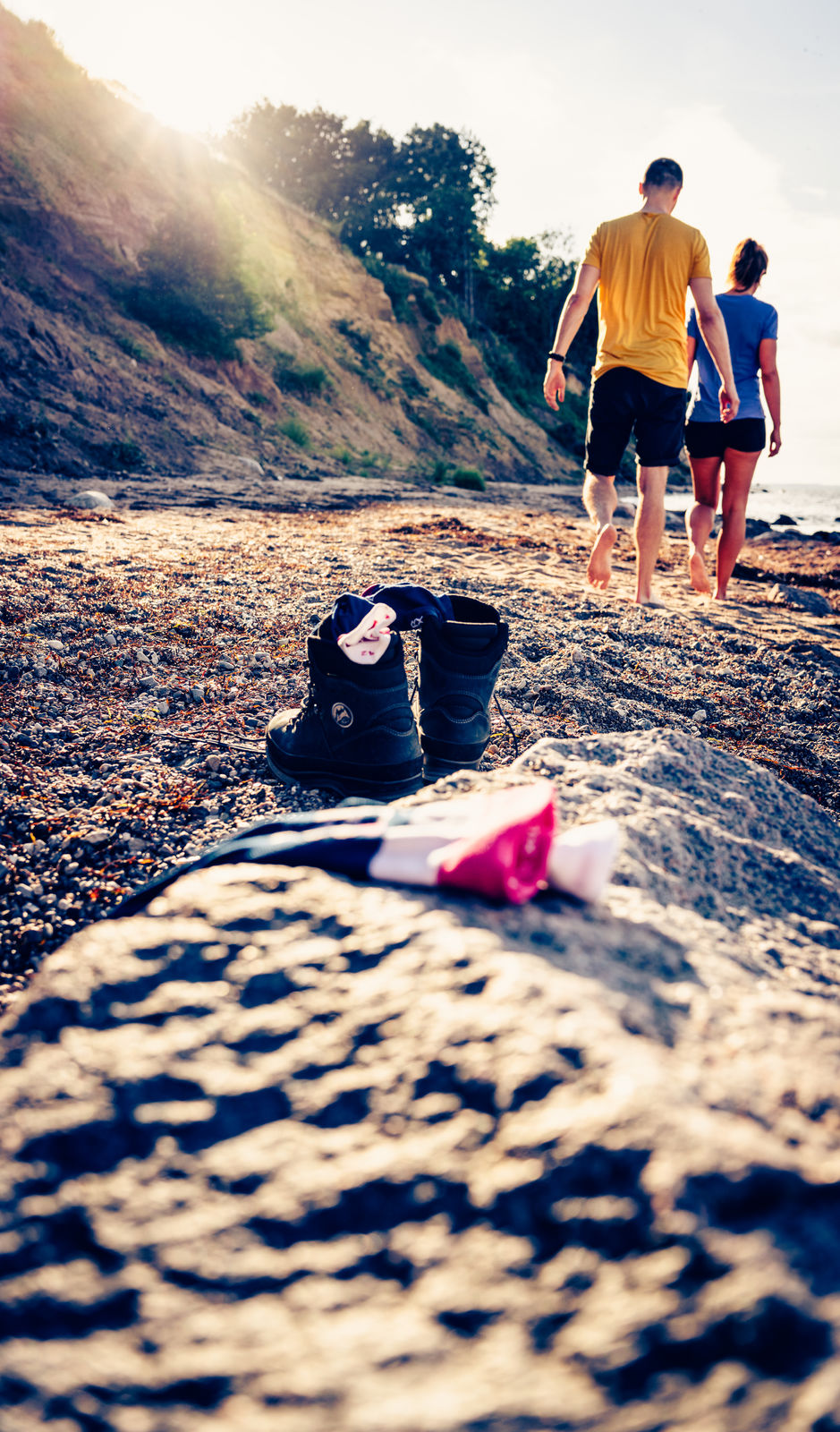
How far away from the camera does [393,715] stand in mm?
1937

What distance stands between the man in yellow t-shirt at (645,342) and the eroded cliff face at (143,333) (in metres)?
5.45

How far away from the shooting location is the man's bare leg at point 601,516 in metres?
4.38

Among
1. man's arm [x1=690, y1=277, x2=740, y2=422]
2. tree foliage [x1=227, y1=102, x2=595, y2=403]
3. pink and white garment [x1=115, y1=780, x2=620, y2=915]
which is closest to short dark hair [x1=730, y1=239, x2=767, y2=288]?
man's arm [x1=690, y1=277, x2=740, y2=422]

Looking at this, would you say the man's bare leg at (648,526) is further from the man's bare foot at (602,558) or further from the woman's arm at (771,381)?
the woman's arm at (771,381)

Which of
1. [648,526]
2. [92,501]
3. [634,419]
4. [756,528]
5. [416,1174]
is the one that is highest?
[756,528]

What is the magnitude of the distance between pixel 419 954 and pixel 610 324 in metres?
A: 4.24

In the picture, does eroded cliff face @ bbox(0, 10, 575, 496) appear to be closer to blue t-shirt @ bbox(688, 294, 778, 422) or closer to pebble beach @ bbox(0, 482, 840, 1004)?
pebble beach @ bbox(0, 482, 840, 1004)

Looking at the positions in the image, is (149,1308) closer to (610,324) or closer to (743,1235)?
(743,1235)

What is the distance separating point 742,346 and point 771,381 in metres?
0.27

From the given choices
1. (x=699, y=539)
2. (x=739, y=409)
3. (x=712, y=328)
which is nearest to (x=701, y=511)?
(x=699, y=539)

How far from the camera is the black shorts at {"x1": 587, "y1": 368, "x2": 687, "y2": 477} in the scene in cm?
418

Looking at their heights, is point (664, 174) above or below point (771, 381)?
above

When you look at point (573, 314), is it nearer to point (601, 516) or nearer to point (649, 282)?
point (649, 282)

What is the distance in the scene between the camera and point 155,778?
2057 mm
